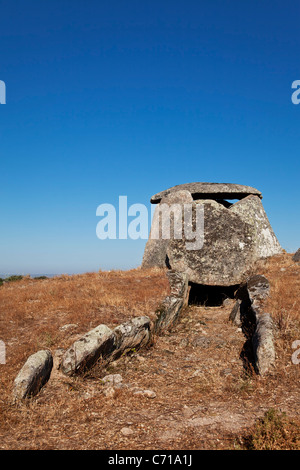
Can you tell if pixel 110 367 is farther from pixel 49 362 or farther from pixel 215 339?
pixel 215 339

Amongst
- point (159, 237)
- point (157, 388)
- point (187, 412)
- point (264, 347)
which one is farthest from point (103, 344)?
point (159, 237)

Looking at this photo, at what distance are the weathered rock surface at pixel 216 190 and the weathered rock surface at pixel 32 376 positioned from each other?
46.9 ft

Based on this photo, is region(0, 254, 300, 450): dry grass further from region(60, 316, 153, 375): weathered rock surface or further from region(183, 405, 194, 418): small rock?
region(60, 316, 153, 375): weathered rock surface

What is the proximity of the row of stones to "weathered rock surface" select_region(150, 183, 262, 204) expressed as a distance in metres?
10.8

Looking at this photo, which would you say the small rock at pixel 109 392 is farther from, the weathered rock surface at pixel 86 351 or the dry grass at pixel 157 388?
the weathered rock surface at pixel 86 351

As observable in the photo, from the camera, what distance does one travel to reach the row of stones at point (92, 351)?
5.98 metres

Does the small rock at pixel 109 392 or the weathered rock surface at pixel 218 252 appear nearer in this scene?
the small rock at pixel 109 392

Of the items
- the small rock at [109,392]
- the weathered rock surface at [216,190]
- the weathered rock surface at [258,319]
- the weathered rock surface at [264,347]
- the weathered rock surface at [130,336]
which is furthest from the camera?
the weathered rock surface at [216,190]

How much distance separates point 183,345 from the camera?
867cm

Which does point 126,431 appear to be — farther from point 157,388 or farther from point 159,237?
point 159,237

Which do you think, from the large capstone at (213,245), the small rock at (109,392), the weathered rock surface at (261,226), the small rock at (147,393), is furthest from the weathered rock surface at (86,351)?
the weathered rock surface at (261,226)

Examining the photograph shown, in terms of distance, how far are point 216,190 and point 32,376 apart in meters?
15.3

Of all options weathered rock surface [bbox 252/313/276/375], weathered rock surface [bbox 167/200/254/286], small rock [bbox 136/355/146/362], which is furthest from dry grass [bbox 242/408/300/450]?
weathered rock surface [bbox 167/200/254/286]

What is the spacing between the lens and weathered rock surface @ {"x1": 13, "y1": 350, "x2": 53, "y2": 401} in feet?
19.0
